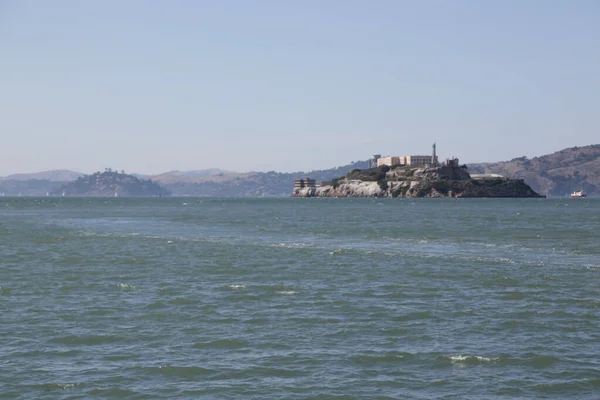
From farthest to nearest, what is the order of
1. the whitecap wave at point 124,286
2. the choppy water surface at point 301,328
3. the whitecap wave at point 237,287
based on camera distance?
1. the whitecap wave at point 124,286
2. the whitecap wave at point 237,287
3. the choppy water surface at point 301,328

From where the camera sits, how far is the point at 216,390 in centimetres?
1944

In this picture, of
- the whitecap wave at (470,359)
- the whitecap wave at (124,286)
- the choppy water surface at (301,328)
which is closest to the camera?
the choppy water surface at (301,328)

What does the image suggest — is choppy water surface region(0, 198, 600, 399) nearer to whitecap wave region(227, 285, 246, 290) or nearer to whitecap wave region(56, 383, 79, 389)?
whitecap wave region(56, 383, 79, 389)

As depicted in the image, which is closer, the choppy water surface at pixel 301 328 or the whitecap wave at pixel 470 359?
the choppy water surface at pixel 301 328

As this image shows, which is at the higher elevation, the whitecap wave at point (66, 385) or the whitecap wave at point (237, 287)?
the whitecap wave at point (237, 287)

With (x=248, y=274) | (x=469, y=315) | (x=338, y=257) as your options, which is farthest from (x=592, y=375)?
(x=338, y=257)

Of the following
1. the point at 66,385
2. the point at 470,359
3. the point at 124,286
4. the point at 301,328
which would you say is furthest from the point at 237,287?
the point at 66,385

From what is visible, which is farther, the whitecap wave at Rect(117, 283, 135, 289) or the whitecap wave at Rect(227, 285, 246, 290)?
the whitecap wave at Rect(117, 283, 135, 289)

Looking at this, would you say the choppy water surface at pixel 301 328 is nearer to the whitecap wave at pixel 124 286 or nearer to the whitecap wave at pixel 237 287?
the whitecap wave at pixel 124 286

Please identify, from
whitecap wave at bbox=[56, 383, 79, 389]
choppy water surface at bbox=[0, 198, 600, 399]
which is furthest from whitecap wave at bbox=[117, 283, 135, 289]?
whitecap wave at bbox=[56, 383, 79, 389]

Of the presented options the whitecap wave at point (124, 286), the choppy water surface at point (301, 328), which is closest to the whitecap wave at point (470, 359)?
the choppy water surface at point (301, 328)

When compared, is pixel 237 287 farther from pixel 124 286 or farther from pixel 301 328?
pixel 301 328

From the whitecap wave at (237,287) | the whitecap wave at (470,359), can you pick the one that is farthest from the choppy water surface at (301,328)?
the whitecap wave at (237,287)

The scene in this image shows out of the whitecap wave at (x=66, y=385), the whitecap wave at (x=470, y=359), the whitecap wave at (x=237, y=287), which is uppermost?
the whitecap wave at (x=237, y=287)
